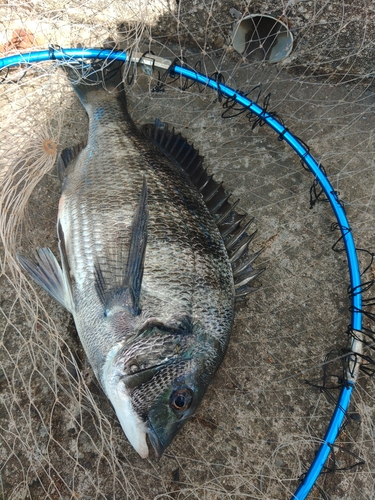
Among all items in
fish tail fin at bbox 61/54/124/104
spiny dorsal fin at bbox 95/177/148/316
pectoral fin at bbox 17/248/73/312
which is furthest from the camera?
fish tail fin at bbox 61/54/124/104

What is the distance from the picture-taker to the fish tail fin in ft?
7.79

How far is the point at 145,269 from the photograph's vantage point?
186cm

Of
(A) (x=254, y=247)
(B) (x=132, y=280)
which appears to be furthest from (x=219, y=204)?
(B) (x=132, y=280)

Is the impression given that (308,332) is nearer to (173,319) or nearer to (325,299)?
(325,299)

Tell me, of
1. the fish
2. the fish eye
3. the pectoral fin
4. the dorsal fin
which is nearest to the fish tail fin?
the fish

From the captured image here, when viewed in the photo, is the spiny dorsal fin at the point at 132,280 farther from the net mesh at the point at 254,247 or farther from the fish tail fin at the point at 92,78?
the fish tail fin at the point at 92,78

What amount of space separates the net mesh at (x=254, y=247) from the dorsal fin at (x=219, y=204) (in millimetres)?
344

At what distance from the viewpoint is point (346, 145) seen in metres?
2.70

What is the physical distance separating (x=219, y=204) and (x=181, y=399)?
1.05 meters

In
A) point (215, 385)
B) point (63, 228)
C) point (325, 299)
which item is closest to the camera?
point (63, 228)

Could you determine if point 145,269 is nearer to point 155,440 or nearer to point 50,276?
point 50,276

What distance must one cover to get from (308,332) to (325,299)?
239 millimetres

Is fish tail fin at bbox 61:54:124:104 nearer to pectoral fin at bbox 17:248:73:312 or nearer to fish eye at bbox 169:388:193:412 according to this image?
pectoral fin at bbox 17:248:73:312

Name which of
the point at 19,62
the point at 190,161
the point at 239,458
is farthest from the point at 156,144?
the point at 239,458
